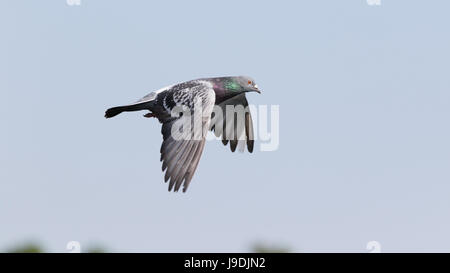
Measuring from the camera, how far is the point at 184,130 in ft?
44.3

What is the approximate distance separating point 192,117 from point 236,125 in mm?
4046

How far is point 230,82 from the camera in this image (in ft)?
54.1

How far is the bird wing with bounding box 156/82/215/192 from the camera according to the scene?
12773mm

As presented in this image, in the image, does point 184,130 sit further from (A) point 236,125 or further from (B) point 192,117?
(A) point 236,125

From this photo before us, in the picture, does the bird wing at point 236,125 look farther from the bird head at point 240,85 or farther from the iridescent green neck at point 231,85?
the iridescent green neck at point 231,85

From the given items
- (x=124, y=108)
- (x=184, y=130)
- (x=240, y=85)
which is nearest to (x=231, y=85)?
(x=240, y=85)

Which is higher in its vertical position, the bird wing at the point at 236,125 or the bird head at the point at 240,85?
the bird head at the point at 240,85

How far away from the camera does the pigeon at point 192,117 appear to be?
42.3 ft

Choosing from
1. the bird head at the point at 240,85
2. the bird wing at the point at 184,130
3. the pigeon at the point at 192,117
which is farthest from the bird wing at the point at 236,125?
the bird wing at the point at 184,130

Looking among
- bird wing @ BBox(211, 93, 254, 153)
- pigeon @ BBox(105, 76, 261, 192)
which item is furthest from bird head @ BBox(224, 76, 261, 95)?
bird wing @ BBox(211, 93, 254, 153)
